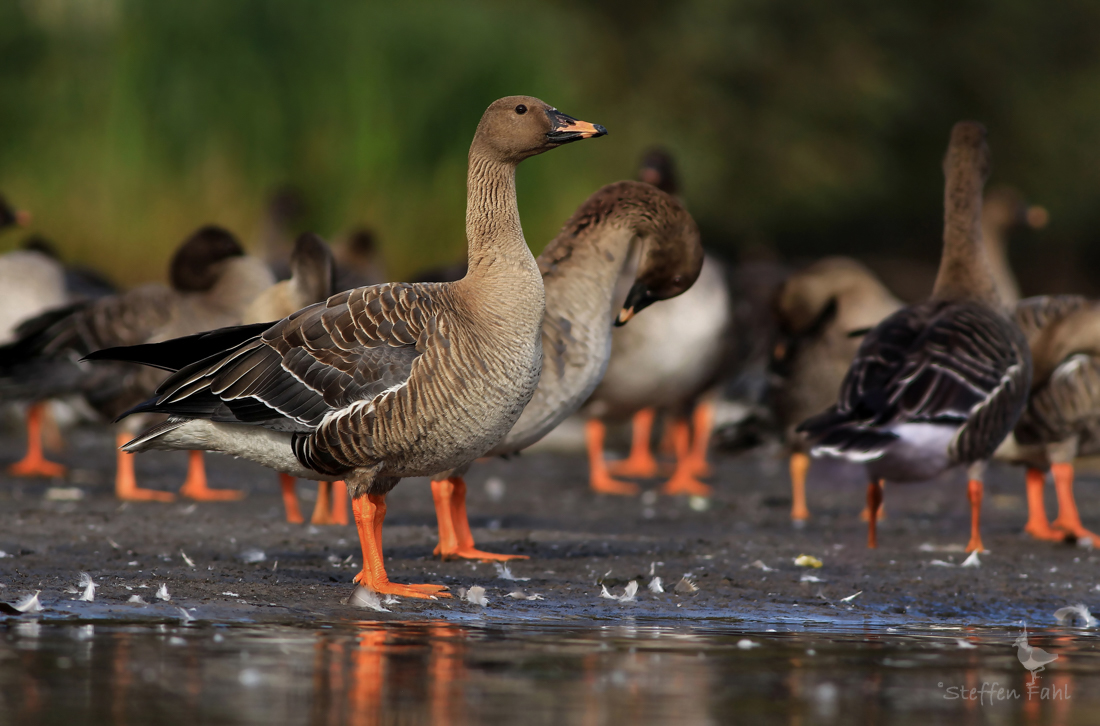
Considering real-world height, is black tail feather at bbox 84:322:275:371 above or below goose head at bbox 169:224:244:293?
below

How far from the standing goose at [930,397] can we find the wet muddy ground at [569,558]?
602mm

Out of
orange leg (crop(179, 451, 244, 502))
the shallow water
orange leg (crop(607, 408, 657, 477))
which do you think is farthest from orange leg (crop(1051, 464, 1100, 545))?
orange leg (crop(179, 451, 244, 502))

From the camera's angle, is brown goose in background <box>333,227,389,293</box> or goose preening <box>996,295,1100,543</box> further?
brown goose in background <box>333,227,389,293</box>

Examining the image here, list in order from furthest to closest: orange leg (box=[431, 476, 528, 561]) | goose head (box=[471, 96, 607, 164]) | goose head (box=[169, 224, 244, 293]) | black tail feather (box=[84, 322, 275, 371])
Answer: goose head (box=[169, 224, 244, 293]) < orange leg (box=[431, 476, 528, 561]) < goose head (box=[471, 96, 607, 164]) < black tail feather (box=[84, 322, 275, 371])

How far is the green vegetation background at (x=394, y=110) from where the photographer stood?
18875 mm

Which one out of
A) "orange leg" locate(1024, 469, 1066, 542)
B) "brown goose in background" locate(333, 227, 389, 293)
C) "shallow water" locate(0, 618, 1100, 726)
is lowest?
"shallow water" locate(0, 618, 1100, 726)

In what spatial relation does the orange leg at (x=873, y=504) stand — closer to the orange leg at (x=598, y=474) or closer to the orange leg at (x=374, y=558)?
the orange leg at (x=374, y=558)

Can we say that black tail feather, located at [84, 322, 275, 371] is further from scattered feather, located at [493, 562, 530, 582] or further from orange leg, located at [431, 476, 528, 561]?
scattered feather, located at [493, 562, 530, 582]

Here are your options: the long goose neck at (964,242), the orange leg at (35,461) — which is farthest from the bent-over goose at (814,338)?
the orange leg at (35,461)

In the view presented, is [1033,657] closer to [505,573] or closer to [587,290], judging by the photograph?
[505,573]

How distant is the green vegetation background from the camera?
61.9ft

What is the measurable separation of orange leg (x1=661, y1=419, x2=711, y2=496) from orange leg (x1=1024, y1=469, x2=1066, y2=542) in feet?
11.8

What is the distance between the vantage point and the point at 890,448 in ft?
28.9

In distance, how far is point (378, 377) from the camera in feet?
23.2
